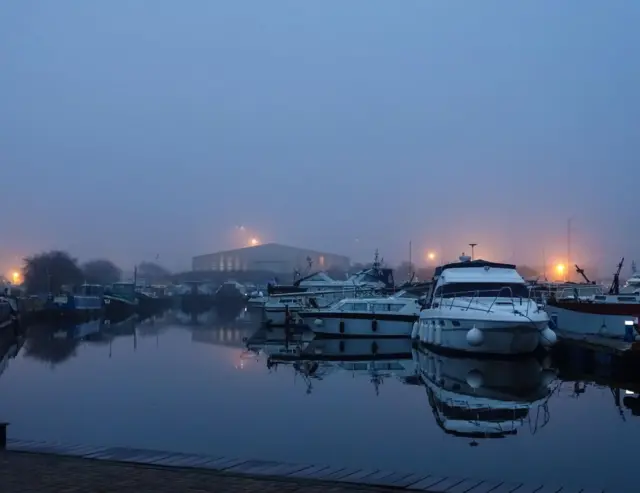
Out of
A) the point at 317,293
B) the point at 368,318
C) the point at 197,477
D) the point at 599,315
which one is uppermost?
the point at 317,293

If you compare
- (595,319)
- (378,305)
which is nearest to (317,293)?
(378,305)

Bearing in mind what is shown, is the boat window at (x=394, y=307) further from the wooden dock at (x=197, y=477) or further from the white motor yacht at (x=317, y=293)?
the wooden dock at (x=197, y=477)

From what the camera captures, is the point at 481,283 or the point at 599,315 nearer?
the point at 481,283

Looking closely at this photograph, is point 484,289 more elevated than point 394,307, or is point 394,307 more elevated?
point 484,289

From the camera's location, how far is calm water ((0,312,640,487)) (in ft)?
48.8

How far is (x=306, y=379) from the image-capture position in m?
27.3

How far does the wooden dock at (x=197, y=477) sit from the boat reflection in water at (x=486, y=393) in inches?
237

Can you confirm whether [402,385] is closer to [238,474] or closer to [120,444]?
[120,444]

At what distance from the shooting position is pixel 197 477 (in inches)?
407

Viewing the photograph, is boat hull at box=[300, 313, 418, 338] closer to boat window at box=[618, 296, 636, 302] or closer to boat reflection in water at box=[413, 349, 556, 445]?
boat reflection in water at box=[413, 349, 556, 445]

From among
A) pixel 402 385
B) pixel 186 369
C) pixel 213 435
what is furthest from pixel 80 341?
pixel 213 435

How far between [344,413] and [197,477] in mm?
9960

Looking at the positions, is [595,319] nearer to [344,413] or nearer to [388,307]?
[388,307]

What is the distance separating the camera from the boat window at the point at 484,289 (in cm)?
3425
